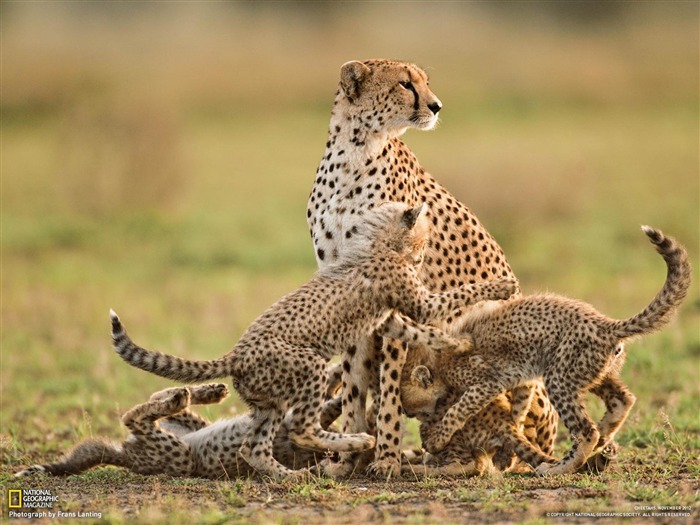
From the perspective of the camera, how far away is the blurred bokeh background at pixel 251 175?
868cm

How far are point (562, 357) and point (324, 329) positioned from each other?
1.02 metres

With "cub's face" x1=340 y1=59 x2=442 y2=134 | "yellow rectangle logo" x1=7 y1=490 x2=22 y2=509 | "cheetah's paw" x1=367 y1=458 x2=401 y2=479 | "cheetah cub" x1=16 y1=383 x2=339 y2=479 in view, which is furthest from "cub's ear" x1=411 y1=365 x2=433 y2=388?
"yellow rectangle logo" x1=7 y1=490 x2=22 y2=509

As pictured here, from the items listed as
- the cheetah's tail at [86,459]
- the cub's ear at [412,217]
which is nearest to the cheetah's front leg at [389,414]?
the cub's ear at [412,217]

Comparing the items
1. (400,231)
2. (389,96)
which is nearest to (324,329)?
(400,231)

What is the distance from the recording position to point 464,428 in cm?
531

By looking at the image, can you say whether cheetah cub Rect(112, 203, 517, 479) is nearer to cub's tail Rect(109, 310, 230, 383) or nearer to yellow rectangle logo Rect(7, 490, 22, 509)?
cub's tail Rect(109, 310, 230, 383)

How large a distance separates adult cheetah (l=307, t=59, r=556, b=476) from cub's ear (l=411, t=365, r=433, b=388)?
0.66 feet

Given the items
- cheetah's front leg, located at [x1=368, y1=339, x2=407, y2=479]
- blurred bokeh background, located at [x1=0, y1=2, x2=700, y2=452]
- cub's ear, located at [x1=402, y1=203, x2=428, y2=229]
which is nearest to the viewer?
cheetah's front leg, located at [x1=368, y1=339, x2=407, y2=479]

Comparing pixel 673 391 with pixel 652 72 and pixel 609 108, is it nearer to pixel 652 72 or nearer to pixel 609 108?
pixel 609 108

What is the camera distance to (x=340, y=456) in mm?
5332

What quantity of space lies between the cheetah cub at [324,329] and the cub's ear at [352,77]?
2.02 ft

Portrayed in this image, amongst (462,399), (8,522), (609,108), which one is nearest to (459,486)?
(462,399)

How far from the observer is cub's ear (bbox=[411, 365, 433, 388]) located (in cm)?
541

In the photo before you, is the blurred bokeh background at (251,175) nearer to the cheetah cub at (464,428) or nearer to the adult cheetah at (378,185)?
the adult cheetah at (378,185)
